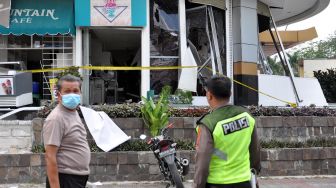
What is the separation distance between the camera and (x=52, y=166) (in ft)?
11.0

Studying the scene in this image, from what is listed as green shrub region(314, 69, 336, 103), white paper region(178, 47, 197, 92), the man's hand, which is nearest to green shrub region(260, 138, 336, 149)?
white paper region(178, 47, 197, 92)

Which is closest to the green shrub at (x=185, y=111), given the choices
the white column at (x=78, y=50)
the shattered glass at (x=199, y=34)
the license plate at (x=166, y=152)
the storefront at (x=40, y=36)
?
the license plate at (x=166, y=152)

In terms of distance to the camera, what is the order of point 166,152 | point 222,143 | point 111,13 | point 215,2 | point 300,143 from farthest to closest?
point 215,2 → point 111,13 → point 300,143 → point 166,152 → point 222,143

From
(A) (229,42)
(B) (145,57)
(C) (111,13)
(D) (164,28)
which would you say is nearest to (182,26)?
(D) (164,28)

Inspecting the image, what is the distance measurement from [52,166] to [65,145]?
215mm

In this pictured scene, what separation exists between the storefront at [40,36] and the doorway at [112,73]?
3.32ft

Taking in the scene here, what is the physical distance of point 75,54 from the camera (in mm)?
11492

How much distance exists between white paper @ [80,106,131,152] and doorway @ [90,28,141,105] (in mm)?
3844

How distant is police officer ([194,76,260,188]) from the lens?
10.6ft

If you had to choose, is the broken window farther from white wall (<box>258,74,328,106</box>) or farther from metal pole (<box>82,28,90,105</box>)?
white wall (<box>258,74,328,106</box>)

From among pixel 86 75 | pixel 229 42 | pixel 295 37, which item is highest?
pixel 295 37

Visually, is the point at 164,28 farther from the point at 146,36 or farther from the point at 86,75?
the point at 86,75

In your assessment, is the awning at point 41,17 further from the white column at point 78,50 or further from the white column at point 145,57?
the white column at point 145,57

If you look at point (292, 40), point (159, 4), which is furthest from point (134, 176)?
point (292, 40)
